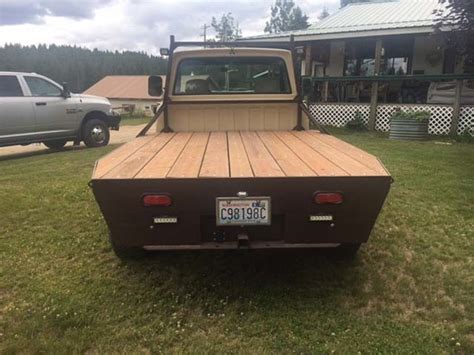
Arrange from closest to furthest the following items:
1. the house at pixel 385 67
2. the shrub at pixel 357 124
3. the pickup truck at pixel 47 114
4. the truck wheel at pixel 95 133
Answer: the pickup truck at pixel 47 114
the truck wheel at pixel 95 133
the house at pixel 385 67
the shrub at pixel 357 124

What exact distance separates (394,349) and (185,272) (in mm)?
1667

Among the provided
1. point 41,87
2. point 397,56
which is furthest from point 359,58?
point 41,87

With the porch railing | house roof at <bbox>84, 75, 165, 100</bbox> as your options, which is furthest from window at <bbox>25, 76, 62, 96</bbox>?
house roof at <bbox>84, 75, 165, 100</bbox>

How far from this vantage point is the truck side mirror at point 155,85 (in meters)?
5.24

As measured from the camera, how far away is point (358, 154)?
10.6 ft

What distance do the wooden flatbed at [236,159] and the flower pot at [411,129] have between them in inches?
296

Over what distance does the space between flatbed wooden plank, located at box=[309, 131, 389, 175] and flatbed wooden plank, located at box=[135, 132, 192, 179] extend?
4.07 feet

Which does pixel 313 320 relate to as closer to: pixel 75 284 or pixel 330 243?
pixel 330 243

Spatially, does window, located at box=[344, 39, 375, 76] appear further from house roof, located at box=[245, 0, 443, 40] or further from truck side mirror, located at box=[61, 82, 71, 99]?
truck side mirror, located at box=[61, 82, 71, 99]

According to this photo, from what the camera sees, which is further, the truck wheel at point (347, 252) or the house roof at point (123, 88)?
the house roof at point (123, 88)

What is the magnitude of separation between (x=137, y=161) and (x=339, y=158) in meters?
1.38

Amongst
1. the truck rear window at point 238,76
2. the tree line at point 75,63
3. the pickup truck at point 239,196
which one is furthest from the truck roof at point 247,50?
the tree line at point 75,63

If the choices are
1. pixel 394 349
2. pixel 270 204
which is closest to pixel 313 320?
pixel 394 349

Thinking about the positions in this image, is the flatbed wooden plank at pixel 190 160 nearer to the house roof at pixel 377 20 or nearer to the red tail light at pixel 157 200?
the red tail light at pixel 157 200
